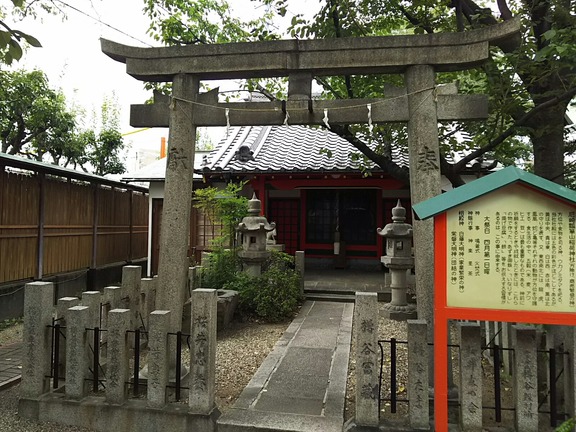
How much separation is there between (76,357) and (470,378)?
378 centimetres

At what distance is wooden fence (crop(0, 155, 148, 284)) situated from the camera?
8.08 meters

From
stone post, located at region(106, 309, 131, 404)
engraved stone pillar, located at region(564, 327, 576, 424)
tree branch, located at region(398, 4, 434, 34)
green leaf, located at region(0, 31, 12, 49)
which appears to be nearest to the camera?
green leaf, located at region(0, 31, 12, 49)

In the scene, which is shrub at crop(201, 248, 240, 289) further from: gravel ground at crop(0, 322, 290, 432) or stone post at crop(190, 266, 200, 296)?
gravel ground at crop(0, 322, 290, 432)

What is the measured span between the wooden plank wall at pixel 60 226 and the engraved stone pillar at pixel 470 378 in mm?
8549

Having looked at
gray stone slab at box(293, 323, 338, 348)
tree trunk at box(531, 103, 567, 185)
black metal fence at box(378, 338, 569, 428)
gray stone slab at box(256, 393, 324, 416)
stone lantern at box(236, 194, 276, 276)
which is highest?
tree trunk at box(531, 103, 567, 185)

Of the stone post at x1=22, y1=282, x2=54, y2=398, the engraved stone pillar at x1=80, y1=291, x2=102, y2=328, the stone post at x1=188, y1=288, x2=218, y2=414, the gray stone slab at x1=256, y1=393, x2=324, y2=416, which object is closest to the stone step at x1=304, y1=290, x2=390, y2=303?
the gray stone slab at x1=256, y1=393, x2=324, y2=416

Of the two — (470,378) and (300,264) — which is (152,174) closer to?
(300,264)

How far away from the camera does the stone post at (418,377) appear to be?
335 cm

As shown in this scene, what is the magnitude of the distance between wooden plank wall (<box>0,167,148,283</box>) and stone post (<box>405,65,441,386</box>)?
8.07 metres

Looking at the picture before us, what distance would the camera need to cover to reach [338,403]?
159 inches

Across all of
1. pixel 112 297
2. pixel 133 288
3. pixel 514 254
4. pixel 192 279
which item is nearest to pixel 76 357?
pixel 112 297

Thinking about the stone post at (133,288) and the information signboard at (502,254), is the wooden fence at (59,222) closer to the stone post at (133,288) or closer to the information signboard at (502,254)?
the stone post at (133,288)

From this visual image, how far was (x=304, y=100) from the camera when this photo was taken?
4.49 metres

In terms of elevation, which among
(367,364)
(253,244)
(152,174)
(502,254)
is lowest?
(367,364)
